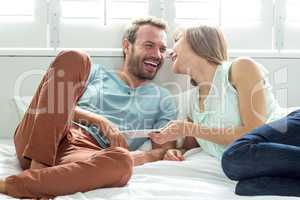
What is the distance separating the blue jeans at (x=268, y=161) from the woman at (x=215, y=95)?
182 millimetres

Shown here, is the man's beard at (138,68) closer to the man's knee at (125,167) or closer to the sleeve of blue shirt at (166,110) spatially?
the sleeve of blue shirt at (166,110)

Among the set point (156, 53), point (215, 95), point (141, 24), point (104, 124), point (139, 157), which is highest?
point (141, 24)

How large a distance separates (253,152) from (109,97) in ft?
2.48

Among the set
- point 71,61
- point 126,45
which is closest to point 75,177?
point 71,61

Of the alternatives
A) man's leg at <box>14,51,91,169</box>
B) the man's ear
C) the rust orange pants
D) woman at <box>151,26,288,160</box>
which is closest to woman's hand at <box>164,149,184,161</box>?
woman at <box>151,26,288,160</box>

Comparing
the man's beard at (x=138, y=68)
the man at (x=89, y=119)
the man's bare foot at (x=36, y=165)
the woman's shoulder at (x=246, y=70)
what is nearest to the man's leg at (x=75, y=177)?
the man at (x=89, y=119)

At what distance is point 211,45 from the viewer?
1.73 meters

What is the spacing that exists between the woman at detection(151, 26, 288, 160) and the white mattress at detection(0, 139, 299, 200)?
95 millimetres

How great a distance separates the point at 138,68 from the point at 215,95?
417 mm

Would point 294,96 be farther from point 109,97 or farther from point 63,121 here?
point 63,121

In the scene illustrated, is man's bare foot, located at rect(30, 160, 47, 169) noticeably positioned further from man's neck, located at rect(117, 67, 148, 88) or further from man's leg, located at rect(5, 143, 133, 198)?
man's neck, located at rect(117, 67, 148, 88)

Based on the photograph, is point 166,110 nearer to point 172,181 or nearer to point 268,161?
point 172,181

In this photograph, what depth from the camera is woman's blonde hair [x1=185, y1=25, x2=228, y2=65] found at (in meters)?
1.72

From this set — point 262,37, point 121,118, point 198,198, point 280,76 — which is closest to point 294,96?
point 280,76
